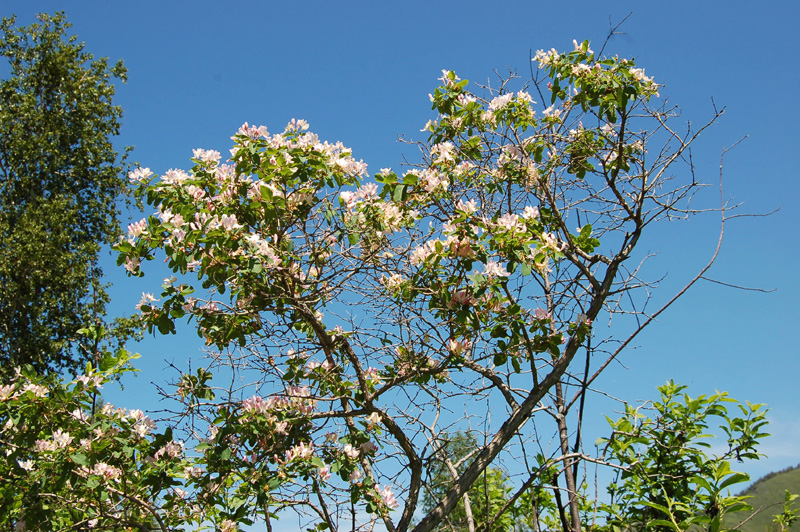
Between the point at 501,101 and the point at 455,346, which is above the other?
the point at 501,101

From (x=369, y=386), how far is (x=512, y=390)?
66 centimetres

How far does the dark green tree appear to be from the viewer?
29.0ft

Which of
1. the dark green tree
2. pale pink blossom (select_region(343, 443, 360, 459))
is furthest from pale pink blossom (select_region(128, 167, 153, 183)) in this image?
the dark green tree

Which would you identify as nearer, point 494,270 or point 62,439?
point 494,270

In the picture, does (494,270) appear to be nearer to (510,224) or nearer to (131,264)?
(510,224)

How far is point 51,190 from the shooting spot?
1009 centimetres

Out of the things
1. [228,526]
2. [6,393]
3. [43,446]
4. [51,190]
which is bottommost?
[228,526]

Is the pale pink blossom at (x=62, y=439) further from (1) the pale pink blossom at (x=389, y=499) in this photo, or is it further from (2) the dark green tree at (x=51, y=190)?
(2) the dark green tree at (x=51, y=190)

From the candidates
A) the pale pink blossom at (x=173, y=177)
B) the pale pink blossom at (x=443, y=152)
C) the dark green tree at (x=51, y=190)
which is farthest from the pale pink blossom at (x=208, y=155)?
the dark green tree at (x=51, y=190)

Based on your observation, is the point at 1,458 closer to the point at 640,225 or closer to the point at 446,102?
the point at 446,102

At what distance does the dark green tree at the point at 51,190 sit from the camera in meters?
8.84

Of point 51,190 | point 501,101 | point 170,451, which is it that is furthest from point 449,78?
point 51,190

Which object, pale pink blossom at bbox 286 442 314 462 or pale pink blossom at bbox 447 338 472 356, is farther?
pale pink blossom at bbox 447 338 472 356

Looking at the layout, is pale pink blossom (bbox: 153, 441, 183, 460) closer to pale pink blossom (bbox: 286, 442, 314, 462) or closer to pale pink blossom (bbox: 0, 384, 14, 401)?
pale pink blossom (bbox: 286, 442, 314, 462)
